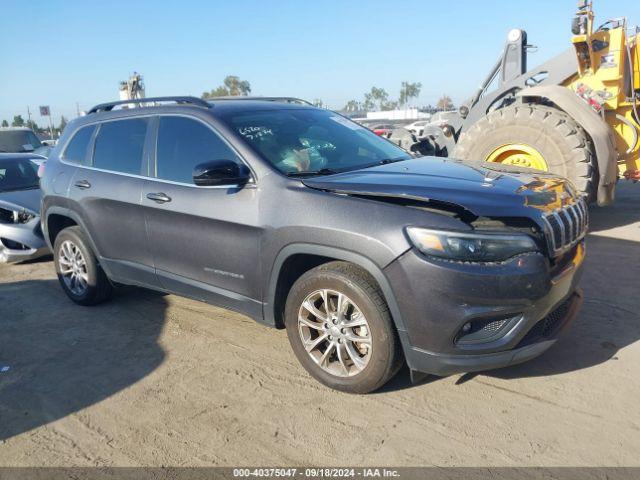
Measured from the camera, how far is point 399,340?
121 inches

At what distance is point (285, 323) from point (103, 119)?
282 cm

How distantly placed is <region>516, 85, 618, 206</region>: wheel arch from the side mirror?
476cm

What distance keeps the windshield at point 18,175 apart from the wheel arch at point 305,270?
6158 millimetres

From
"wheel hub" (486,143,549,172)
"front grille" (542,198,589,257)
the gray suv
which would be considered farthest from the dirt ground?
"wheel hub" (486,143,549,172)

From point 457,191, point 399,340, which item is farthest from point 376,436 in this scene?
point 457,191

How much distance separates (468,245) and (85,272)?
3.84 metres

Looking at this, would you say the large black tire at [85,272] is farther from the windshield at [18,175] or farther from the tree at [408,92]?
the tree at [408,92]

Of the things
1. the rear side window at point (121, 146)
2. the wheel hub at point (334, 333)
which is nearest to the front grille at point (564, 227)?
the wheel hub at point (334, 333)

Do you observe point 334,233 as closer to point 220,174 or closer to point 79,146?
point 220,174

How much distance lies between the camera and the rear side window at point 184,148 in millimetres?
3852

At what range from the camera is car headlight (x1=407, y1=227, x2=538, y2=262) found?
2803 millimetres

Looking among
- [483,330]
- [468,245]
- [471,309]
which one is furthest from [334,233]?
[483,330]

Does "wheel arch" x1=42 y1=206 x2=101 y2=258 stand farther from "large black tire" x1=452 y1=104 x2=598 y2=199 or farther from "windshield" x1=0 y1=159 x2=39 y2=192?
"large black tire" x1=452 y1=104 x2=598 y2=199

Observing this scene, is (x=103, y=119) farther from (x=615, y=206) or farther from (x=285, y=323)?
(x=615, y=206)
